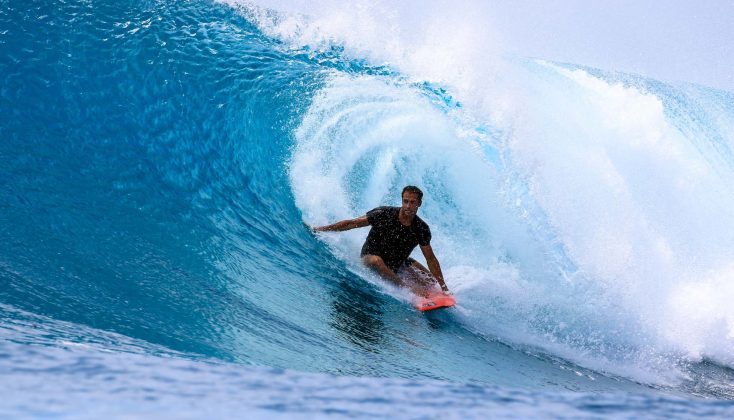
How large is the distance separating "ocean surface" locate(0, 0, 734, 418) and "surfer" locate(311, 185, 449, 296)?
0.19 m

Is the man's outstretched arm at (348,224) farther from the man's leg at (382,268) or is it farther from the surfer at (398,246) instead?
the man's leg at (382,268)

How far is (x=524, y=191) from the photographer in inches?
321

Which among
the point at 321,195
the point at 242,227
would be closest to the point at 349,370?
the point at 242,227

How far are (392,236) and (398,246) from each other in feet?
0.34

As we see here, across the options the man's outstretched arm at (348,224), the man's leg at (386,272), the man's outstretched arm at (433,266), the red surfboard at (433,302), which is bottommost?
the red surfboard at (433,302)

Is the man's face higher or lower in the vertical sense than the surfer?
higher

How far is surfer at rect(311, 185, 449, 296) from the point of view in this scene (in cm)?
583

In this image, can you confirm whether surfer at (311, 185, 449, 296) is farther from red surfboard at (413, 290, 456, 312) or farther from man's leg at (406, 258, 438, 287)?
red surfboard at (413, 290, 456, 312)

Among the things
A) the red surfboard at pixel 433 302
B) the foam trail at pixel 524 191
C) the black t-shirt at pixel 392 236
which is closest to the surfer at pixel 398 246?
the black t-shirt at pixel 392 236

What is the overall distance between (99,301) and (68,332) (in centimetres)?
75

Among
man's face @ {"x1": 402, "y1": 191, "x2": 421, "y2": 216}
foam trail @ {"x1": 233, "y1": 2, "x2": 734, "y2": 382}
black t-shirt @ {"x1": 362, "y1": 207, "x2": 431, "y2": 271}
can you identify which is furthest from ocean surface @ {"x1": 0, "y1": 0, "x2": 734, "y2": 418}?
man's face @ {"x1": 402, "y1": 191, "x2": 421, "y2": 216}

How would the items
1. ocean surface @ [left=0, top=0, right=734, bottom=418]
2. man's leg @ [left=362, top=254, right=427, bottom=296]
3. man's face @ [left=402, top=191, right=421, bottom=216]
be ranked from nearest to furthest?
ocean surface @ [left=0, top=0, right=734, bottom=418] → man's face @ [left=402, top=191, right=421, bottom=216] → man's leg @ [left=362, top=254, right=427, bottom=296]

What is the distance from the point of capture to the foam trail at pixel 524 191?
6367mm

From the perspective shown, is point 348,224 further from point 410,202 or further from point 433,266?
point 433,266
